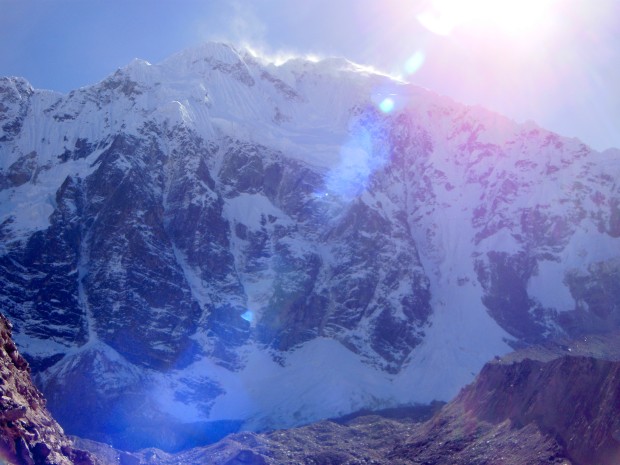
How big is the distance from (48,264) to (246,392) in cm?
5533

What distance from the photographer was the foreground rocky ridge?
8994 cm

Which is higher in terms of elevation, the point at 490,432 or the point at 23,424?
the point at 490,432

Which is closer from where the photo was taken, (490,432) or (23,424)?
(23,424)

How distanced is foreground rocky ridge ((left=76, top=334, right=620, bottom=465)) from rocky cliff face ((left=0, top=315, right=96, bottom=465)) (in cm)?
5832

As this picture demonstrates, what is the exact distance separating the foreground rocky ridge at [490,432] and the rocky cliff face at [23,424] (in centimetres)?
5832

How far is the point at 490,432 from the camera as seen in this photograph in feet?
350

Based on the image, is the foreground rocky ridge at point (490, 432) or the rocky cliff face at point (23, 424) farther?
the foreground rocky ridge at point (490, 432)

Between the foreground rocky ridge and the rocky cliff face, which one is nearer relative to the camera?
the rocky cliff face

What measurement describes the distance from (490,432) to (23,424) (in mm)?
80129

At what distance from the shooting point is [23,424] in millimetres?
37594

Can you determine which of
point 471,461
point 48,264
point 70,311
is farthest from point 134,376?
point 471,461

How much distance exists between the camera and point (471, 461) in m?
97.2

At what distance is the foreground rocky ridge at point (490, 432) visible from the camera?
89938mm

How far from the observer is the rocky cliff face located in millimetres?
35656
